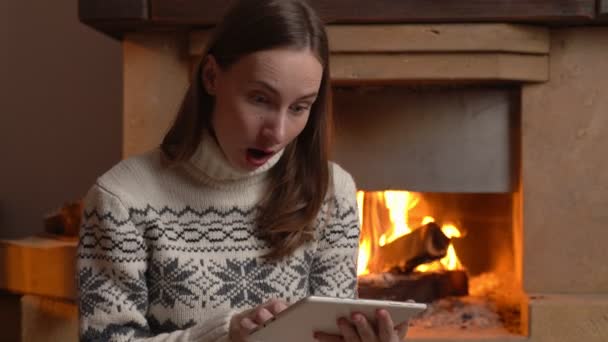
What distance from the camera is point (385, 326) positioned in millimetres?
1126

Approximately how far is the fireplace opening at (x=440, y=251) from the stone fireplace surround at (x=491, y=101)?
0.49 ft

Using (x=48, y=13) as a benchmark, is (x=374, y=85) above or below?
below

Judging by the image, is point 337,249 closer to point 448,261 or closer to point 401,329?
point 401,329

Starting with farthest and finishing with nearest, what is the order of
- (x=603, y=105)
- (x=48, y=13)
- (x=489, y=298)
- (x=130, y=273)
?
(x=48, y=13) → (x=489, y=298) → (x=603, y=105) → (x=130, y=273)

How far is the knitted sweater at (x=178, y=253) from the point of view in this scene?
4.34 feet

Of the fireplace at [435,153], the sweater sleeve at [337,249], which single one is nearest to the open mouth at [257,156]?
the sweater sleeve at [337,249]

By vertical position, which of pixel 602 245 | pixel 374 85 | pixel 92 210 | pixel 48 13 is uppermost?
pixel 48 13

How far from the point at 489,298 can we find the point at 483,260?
13 cm

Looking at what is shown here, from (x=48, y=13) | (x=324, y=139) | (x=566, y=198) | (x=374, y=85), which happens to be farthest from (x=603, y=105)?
(x=48, y=13)

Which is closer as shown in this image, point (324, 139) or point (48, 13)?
point (324, 139)

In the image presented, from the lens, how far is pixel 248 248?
1.42 m

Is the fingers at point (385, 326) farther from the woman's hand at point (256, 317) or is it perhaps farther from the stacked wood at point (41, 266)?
the stacked wood at point (41, 266)

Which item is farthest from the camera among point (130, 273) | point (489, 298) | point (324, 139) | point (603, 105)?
point (489, 298)

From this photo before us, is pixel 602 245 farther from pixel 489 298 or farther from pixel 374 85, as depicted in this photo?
pixel 374 85
